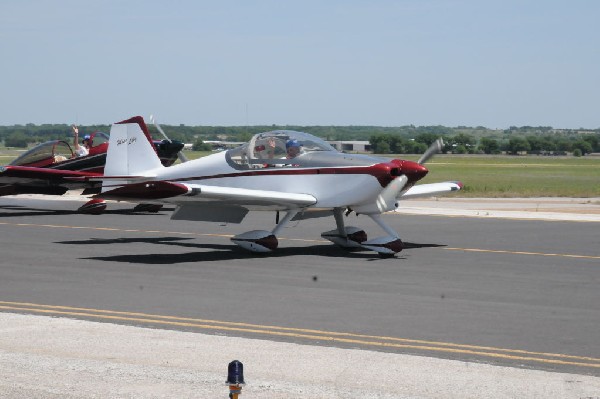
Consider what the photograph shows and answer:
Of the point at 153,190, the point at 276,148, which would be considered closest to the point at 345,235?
the point at 276,148

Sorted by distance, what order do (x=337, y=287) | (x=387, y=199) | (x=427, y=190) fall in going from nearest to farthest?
(x=337, y=287) → (x=387, y=199) → (x=427, y=190)

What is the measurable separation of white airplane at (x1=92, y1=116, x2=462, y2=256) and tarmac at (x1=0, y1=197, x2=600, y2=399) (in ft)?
23.9

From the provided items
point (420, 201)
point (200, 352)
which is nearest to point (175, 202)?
point (200, 352)

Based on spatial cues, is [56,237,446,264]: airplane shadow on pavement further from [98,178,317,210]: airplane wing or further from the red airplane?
the red airplane

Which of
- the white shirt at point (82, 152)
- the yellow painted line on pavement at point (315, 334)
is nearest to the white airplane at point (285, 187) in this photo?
the yellow painted line on pavement at point (315, 334)

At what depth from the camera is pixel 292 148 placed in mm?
19141

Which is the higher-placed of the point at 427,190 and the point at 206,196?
the point at 206,196

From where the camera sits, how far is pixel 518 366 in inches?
370

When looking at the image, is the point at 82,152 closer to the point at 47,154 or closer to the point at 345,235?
the point at 47,154

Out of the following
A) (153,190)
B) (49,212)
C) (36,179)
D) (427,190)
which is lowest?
(49,212)

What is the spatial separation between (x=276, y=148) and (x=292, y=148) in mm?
296

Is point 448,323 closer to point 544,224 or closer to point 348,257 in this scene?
point 348,257

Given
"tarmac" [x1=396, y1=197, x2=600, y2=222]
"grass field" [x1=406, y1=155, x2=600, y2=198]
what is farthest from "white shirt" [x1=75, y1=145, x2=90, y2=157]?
"grass field" [x1=406, y1=155, x2=600, y2=198]

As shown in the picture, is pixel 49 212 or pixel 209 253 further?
pixel 49 212
